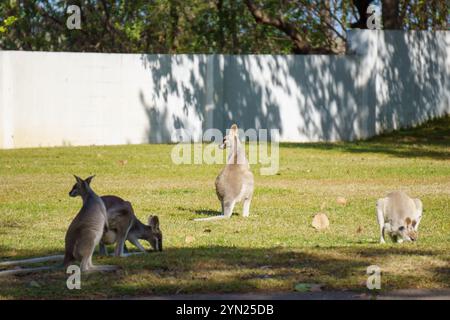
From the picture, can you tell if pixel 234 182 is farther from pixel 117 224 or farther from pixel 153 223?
pixel 117 224

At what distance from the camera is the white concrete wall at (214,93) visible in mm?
23938

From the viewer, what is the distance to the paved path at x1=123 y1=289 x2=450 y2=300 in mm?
8062

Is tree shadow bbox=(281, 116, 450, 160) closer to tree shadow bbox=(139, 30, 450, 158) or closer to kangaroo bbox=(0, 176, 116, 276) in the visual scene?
tree shadow bbox=(139, 30, 450, 158)

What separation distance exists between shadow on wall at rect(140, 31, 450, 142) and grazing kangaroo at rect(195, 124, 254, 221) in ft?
Result: 39.2

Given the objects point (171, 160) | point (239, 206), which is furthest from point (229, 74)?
point (239, 206)

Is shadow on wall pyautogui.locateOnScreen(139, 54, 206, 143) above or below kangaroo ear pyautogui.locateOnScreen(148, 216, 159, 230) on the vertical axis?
above

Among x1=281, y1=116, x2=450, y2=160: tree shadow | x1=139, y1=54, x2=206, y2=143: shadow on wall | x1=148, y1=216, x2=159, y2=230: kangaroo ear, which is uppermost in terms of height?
x1=139, y1=54, x2=206, y2=143: shadow on wall

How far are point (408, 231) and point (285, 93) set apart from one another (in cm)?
1581

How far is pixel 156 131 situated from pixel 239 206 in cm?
1103

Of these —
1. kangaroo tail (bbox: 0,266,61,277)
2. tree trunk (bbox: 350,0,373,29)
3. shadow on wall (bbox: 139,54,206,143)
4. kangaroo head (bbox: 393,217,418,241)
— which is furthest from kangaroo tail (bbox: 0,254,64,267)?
tree trunk (bbox: 350,0,373,29)

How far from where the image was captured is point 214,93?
1033 inches

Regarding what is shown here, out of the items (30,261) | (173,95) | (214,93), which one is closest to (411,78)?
(214,93)

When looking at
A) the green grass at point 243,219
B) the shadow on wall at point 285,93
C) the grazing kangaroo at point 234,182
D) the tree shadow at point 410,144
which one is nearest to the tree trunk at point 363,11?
the shadow on wall at point 285,93

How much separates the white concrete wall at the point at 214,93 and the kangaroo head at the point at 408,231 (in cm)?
1418
